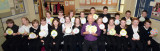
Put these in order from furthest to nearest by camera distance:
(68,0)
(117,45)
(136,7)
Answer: (68,0), (136,7), (117,45)

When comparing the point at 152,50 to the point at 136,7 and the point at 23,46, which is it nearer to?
the point at 136,7

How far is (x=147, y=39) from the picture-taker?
314 cm

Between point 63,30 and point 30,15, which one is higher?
point 30,15

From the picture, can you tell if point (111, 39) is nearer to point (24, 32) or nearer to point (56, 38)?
point (56, 38)

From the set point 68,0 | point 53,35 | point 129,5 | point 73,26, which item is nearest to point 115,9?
point 129,5

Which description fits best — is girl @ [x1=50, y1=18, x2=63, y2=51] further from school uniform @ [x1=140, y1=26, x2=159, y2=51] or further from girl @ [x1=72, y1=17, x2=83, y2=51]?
school uniform @ [x1=140, y1=26, x2=159, y2=51]

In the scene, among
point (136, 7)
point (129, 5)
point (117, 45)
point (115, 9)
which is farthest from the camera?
point (115, 9)

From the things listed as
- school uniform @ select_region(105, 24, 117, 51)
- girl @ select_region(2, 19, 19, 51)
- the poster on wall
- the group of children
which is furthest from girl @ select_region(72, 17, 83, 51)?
the poster on wall

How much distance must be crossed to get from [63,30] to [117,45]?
1.71 meters

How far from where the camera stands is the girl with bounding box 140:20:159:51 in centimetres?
297

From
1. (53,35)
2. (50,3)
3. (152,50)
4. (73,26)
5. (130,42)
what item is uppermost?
(50,3)

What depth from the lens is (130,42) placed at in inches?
120

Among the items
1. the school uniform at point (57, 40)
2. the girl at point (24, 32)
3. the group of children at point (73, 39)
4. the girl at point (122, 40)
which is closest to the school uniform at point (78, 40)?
the group of children at point (73, 39)

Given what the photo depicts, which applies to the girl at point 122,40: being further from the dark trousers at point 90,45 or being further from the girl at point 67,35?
the girl at point 67,35
